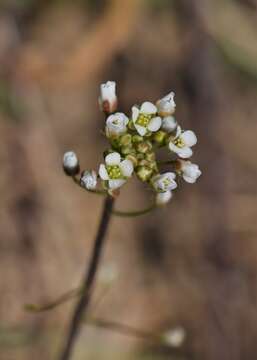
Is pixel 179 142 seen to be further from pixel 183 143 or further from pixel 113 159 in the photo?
pixel 113 159

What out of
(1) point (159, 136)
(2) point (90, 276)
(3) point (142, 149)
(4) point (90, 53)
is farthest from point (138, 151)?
(4) point (90, 53)

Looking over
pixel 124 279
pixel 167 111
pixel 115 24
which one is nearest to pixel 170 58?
pixel 115 24

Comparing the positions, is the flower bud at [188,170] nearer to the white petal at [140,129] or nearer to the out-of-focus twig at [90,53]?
the white petal at [140,129]

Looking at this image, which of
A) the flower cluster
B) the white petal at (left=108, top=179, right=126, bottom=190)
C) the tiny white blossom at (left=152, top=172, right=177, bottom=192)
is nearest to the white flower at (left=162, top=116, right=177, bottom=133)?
the flower cluster

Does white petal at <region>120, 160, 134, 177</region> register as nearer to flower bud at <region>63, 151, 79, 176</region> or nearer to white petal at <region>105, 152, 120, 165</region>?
white petal at <region>105, 152, 120, 165</region>

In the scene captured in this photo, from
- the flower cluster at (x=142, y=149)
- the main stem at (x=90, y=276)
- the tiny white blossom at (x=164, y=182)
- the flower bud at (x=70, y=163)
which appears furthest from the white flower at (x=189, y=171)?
the flower bud at (x=70, y=163)

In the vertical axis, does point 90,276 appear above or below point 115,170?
below
